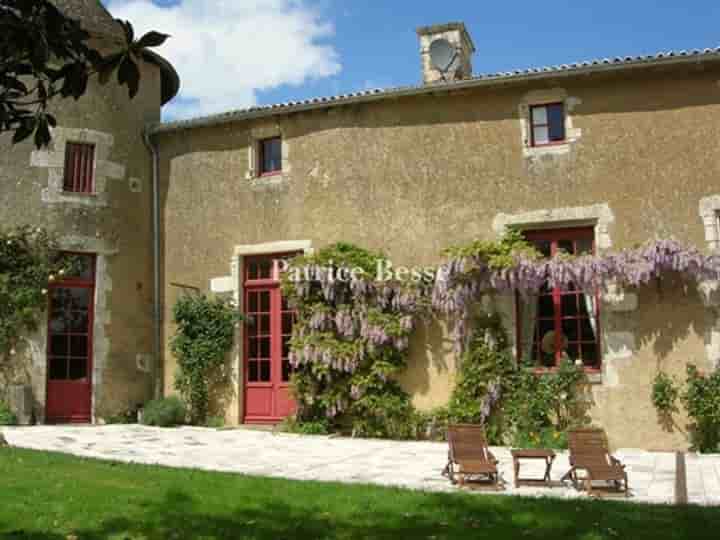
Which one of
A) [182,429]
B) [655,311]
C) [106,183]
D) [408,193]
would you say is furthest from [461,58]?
[182,429]

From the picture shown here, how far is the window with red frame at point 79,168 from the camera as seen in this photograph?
32.3 ft

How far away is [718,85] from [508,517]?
539 cm

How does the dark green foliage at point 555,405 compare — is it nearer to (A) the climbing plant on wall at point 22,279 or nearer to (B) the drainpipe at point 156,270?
(B) the drainpipe at point 156,270

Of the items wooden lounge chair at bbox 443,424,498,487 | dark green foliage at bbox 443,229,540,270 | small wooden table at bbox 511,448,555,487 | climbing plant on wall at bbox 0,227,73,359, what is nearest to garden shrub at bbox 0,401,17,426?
climbing plant on wall at bbox 0,227,73,359

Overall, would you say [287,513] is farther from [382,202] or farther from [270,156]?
[270,156]

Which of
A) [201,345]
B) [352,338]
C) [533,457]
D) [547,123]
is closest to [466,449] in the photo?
[533,457]

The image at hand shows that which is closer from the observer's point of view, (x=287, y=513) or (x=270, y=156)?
(x=287, y=513)

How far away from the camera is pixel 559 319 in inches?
322

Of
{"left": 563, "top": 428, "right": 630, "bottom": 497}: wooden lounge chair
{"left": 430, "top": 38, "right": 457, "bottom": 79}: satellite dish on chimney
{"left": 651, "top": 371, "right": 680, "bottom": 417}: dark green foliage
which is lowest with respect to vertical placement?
{"left": 563, "top": 428, "right": 630, "bottom": 497}: wooden lounge chair

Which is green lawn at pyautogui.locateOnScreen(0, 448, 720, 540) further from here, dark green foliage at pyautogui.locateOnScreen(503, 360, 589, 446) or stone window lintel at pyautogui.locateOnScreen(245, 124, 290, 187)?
stone window lintel at pyautogui.locateOnScreen(245, 124, 290, 187)

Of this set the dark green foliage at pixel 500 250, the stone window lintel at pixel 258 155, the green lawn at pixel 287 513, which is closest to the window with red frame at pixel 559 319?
Answer: the dark green foliage at pixel 500 250

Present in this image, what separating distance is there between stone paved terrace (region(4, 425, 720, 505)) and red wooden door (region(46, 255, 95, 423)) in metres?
0.63

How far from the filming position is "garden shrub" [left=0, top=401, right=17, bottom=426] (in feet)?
29.0

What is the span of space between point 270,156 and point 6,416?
14.1 feet
